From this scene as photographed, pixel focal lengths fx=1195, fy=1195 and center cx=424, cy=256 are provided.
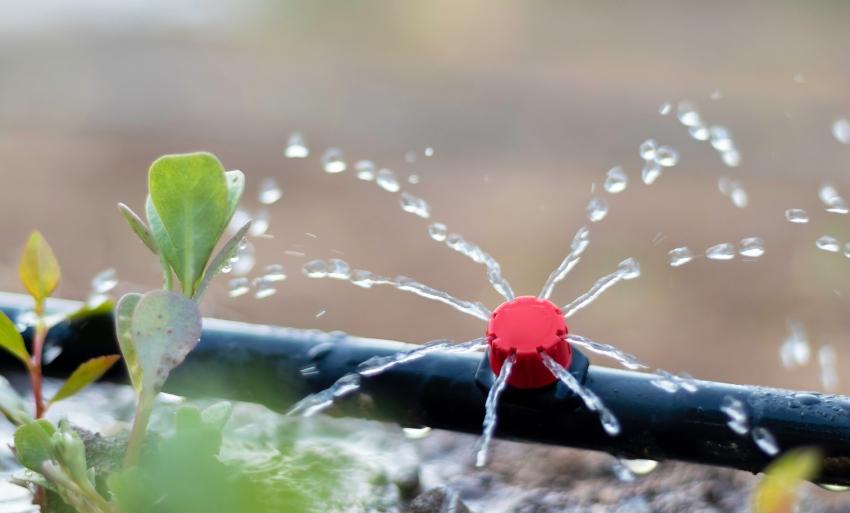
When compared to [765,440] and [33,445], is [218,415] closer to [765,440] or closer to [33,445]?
[33,445]

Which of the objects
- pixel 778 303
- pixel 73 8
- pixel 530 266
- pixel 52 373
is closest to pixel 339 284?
pixel 530 266

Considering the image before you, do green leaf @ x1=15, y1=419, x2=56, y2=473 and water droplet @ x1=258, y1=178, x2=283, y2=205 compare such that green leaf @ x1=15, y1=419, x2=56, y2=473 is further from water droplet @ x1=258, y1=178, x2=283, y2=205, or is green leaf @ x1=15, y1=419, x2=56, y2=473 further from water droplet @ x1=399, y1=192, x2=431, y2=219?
water droplet @ x1=258, y1=178, x2=283, y2=205

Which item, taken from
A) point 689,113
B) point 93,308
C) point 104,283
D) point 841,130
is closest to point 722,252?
point 93,308

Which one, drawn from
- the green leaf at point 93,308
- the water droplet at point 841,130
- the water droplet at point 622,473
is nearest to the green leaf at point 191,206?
the green leaf at point 93,308

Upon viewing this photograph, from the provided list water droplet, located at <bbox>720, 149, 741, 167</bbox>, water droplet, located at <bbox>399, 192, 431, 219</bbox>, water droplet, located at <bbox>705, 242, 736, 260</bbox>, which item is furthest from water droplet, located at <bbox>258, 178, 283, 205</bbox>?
water droplet, located at <bbox>705, 242, 736, 260</bbox>

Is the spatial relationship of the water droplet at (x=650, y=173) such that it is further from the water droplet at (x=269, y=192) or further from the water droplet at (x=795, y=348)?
the water droplet at (x=269, y=192)
